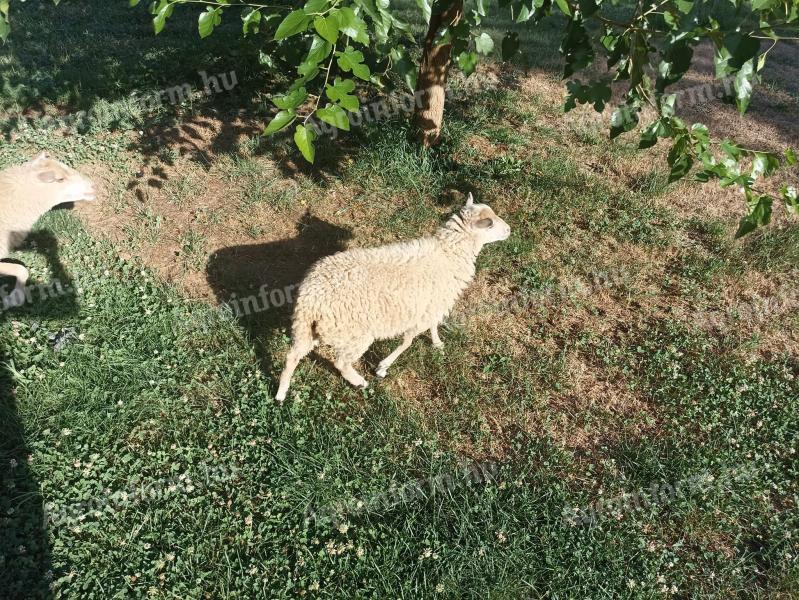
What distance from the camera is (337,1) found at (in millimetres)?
1907

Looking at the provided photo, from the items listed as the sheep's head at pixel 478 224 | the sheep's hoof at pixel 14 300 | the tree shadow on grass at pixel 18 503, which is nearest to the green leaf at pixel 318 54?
the sheep's head at pixel 478 224

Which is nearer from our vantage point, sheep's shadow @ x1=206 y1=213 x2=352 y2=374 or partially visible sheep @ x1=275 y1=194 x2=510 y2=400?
partially visible sheep @ x1=275 y1=194 x2=510 y2=400

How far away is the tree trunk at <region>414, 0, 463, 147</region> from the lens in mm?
5355

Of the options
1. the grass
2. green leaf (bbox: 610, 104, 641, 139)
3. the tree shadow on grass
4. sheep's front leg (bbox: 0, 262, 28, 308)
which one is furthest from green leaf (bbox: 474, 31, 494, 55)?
sheep's front leg (bbox: 0, 262, 28, 308)

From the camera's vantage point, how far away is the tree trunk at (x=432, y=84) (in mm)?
5355

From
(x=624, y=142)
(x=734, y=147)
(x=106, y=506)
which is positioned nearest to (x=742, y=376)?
(x=734, y=147)

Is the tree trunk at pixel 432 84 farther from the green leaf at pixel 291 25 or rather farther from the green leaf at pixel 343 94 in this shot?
the green leaf at pixel 291 25

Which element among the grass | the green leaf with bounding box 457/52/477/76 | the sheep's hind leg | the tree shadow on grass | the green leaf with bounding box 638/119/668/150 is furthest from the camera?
the green leaf with bounding box 457/52/477/76

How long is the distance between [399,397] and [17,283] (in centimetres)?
357

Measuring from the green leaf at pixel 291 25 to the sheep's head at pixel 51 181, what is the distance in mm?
3842

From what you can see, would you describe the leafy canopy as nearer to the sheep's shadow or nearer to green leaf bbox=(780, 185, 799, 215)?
green leaf bbox=(780, 185, 799, 215)

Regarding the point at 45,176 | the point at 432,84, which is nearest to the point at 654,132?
the point at 432,84

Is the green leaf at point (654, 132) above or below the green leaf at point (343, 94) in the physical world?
below

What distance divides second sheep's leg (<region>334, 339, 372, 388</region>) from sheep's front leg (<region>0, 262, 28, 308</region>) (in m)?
2.89
